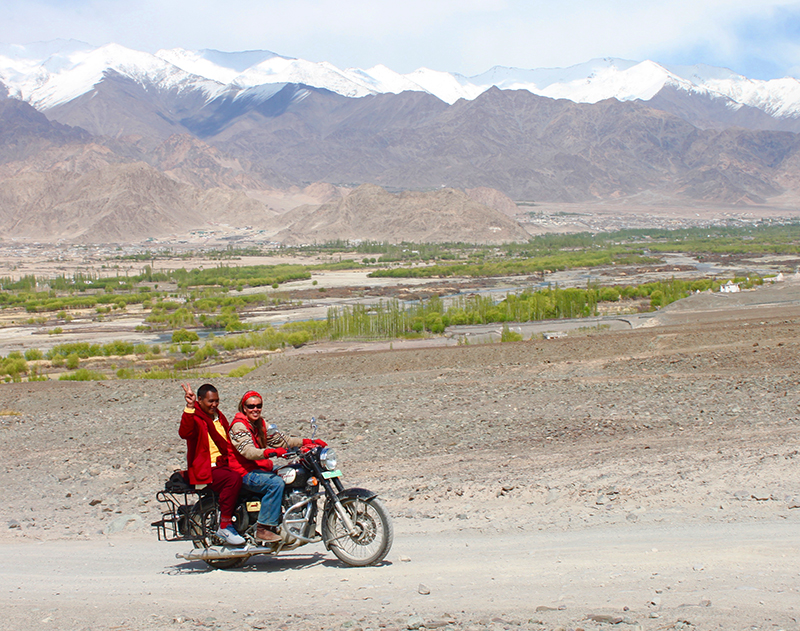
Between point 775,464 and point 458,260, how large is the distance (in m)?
107

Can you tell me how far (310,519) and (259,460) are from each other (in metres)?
0.67

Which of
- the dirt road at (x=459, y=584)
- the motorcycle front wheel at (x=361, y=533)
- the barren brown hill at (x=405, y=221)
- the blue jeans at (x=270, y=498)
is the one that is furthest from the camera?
the barren brown hill at (x=405, y=221)

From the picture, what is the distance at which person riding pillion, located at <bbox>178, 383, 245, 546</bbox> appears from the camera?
258 inches

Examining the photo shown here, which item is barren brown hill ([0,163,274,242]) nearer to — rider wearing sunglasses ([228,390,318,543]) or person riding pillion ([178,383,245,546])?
person riding pillion ([178,383,245,546])

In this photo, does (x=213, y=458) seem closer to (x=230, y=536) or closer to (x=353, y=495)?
(x=230, y=536)

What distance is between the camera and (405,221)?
164 m

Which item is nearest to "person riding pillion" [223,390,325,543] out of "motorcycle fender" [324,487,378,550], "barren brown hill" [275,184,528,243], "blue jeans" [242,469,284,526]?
"blue jeans" [242,469,284,526]

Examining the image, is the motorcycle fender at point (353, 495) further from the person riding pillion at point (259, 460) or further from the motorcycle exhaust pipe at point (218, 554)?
the motorcycle exhaust pipe at point (218, 554)

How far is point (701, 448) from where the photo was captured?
9938 millimetres

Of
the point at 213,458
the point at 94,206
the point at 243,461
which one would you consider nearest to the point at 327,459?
the point at 243,461

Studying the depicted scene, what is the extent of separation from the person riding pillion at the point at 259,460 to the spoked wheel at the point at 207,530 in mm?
441

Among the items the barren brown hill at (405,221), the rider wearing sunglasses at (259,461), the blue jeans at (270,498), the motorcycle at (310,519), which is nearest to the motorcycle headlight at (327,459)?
the motorcycle at (310,519)

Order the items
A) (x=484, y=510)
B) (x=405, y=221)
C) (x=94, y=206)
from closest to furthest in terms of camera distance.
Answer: (x=484, y=510) → (x=405, y=221) → (x=94, y=206)

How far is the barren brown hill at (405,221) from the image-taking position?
15738cm
